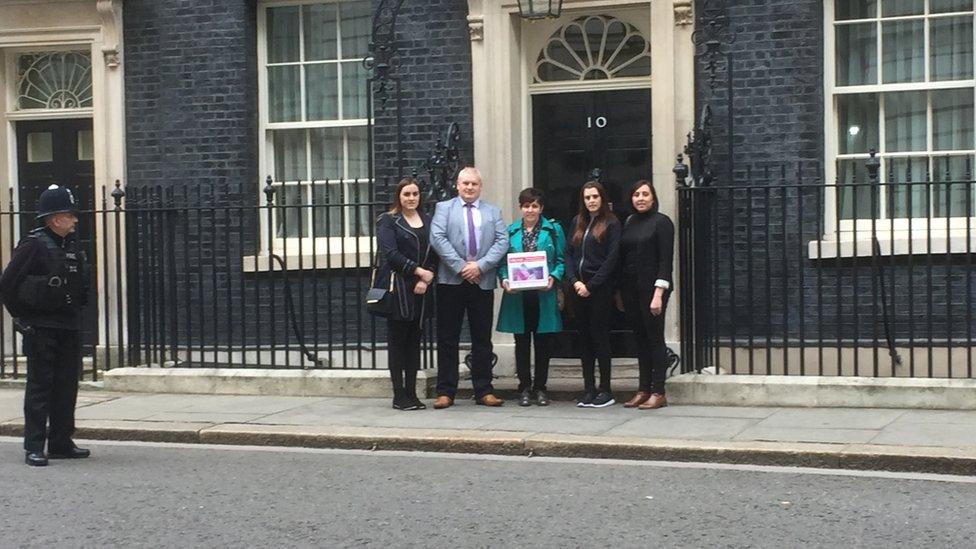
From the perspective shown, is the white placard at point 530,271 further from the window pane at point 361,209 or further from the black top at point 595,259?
the window pane at point 361,209

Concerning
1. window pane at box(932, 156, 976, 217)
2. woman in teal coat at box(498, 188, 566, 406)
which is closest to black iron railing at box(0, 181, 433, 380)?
woman in teal coat at box(498, 188, 566, 406)

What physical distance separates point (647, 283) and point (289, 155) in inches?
184

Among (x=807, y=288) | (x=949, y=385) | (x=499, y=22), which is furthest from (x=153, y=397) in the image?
(x=949, y=385)

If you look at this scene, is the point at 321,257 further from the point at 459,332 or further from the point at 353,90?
the point at 459,332

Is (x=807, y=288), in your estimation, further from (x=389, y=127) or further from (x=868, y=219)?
(x=389, y=127)

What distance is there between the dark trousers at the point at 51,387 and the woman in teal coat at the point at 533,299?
3.18 m

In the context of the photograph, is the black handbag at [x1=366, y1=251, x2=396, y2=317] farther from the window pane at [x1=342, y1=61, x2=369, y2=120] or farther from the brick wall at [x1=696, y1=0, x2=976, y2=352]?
the window pane at [x1=342, y1=61, x2=369, y2=120]

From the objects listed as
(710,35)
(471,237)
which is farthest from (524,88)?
(471,237)

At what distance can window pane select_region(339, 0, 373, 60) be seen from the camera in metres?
13.3

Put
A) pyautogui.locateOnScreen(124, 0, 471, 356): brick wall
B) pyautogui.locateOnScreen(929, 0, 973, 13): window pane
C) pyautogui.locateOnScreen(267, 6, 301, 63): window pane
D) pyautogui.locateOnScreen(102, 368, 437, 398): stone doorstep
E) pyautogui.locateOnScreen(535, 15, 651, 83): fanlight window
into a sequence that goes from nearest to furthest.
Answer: pyautogui.locateOnScreen(102, 368, 437, 398): stone doorstep
pyautogui.locateOnScreen(929, 0, 973, 13): window pane
pyautogui.locateOnScreen(535, 15, 651, 83): fanlight window
pyautogui.locateOnScreen(124, 0, 471, 356): brick wall
pyautogui.locateOnScreen(267, 6, 301, 63): window pane

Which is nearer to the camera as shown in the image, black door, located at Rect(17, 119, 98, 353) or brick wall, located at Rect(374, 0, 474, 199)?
brick wall, located at Rect(374, 0, 474, 199)

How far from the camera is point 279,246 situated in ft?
44.5

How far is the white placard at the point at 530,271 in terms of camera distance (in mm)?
10383

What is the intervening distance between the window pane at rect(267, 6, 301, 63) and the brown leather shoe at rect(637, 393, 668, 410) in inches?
209
